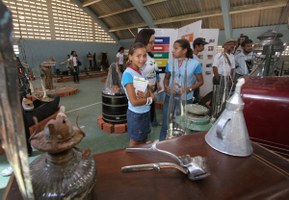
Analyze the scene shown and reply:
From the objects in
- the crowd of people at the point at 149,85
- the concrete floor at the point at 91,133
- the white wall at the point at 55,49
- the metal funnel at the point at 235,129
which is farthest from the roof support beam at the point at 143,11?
the metal funnel at the point at 235,129

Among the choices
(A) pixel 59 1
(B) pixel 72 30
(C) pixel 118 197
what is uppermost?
(A) pixel 59 1

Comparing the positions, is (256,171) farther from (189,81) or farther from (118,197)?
(189,81)

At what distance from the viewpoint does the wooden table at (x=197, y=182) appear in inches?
20.2

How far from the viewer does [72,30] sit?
10.1 metres

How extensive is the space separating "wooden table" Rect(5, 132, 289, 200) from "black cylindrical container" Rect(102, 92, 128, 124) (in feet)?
6.90

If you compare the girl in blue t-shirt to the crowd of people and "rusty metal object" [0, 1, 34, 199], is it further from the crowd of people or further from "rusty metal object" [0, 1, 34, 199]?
"rusty metal object" [0, 1, 34, 199]

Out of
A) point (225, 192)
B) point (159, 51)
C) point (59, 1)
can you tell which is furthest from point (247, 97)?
point (59, 1)

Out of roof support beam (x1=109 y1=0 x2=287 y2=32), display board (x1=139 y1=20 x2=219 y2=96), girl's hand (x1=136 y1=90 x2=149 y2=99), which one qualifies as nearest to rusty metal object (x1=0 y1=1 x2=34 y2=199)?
girl's hand (x1=136 y1=90 x2=149 y2=99)

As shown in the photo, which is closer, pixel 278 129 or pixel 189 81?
pixel 278 129

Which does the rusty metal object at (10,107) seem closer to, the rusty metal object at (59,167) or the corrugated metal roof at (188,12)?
the rusty metal object at (59,167)

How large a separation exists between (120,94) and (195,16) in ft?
22.3

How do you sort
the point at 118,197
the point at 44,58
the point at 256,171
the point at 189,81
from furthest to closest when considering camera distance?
the point at 44,58 → the point at 189,81 → the point at 256,171 → the point at 118,197

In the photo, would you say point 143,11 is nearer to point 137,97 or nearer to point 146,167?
point 137,97

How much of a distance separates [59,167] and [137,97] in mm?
1057
